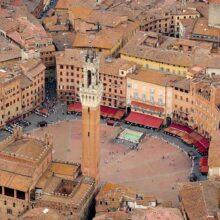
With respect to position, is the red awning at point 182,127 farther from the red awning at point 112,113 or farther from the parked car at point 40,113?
the parked car at point 40,113

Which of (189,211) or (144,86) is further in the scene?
(144,86)

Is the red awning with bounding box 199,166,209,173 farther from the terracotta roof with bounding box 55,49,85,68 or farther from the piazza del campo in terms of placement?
the terracotta roof with bounding box 55,49,85,68

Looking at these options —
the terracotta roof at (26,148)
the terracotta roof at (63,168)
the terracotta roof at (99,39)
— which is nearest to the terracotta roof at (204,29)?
the terracotta roof at (99,39)

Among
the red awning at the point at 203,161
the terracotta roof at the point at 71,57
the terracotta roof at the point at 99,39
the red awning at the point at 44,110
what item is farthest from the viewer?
the terracotta roof at the point at 99,39

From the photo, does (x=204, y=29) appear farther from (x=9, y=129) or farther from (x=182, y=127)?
(x=9, y=129)

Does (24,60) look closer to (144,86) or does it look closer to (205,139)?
(144,86)

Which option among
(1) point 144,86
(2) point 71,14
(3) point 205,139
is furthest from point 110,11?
(3) point 205,139

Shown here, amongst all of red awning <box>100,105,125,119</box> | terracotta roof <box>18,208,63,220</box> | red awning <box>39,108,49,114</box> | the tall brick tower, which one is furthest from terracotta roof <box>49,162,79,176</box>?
red awning <box>39,108,49,114</box>
